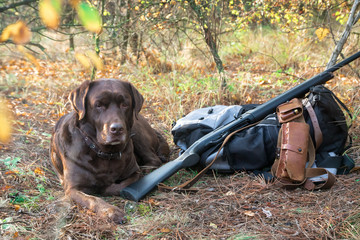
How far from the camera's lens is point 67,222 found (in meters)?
2.51

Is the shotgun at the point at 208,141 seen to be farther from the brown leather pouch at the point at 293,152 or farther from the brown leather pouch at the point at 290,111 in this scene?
the brown leather pouch at the point at 293,152

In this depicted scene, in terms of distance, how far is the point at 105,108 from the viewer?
2896mm

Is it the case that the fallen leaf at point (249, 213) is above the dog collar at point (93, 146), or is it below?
below

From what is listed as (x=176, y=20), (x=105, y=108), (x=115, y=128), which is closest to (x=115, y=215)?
(x=115, y=128)

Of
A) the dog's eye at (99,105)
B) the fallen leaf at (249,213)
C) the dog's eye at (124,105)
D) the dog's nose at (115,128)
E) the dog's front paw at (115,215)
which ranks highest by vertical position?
the dog's eye at (99,105)

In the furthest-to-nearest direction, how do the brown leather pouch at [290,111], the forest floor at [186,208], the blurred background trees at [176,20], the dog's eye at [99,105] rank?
the blurred background trees at [176,20] → the brown leather pouch at [290,111] → the dog's eye at [99,105] → the forest floor at [186,208]

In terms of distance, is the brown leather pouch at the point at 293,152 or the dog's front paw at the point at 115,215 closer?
the dog's front paw at the point at 115,215

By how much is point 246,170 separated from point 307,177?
2.01 ft

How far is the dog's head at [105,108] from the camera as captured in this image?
2789 mm

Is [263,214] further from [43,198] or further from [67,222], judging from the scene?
[43,198]

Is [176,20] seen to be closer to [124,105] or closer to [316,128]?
[124,105]

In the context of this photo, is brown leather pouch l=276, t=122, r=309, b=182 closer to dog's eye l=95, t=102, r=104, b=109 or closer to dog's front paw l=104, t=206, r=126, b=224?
dog's front paw l=104, t=206, r=126, b=224

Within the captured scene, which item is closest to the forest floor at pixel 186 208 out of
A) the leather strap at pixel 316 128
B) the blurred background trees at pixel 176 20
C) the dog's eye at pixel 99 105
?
the leather strap at pixel 316 128

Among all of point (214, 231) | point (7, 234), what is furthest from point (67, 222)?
point (214, 231)
